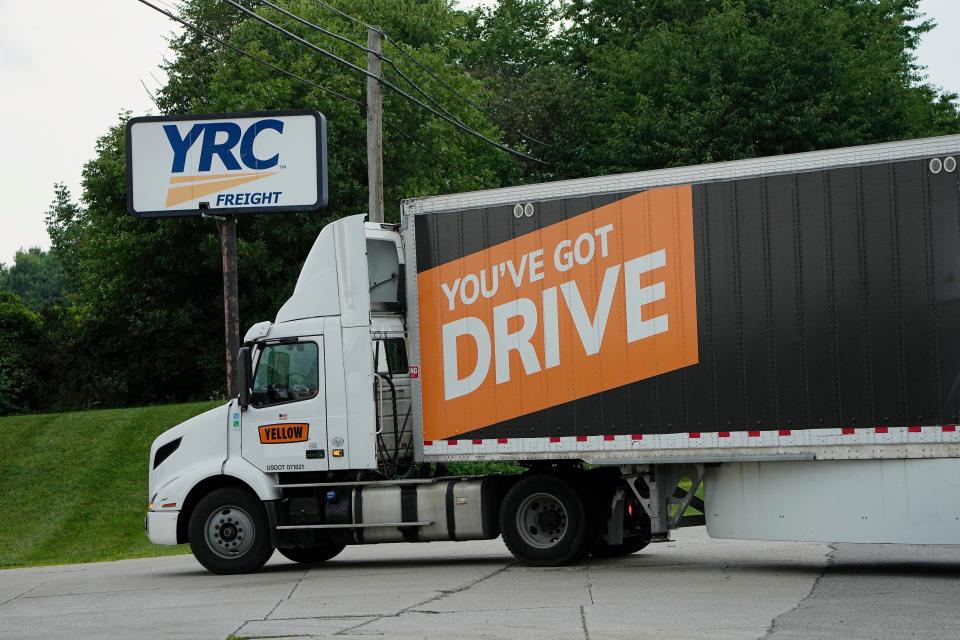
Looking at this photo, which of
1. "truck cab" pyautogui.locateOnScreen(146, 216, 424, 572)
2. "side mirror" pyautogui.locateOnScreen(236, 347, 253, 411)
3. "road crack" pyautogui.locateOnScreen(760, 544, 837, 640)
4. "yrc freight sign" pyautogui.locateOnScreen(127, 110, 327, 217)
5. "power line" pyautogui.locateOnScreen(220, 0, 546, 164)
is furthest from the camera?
"yrc freight sign" pyautogui.locateOnScreen(127, 110, 327, 217)

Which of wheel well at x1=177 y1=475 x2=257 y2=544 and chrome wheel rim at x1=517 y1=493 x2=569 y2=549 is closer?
chrome wheel rim at x1=517 y1=493 x2=569 y2=549

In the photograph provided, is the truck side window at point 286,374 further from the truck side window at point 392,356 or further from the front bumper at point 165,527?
the front bumper at point 165,527

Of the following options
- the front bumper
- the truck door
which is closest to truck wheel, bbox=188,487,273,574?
the front bumper

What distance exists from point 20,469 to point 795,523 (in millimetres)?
20689

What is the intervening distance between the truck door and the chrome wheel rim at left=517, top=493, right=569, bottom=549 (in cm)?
228

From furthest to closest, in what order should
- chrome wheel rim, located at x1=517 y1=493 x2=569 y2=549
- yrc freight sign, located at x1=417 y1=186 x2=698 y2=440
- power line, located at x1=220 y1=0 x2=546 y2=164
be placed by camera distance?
power line, located at x1=220 y1=0 x2=546 y2=164 → chrome wheel rim, located at x1=517 y1=493 x2=569 y2=549 → yrc freight sign, located at x1=417 y1=186 x2=698 y2=440

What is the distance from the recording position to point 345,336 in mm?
14250

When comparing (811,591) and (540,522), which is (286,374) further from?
(811,591)

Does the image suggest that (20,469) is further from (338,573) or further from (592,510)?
(592,510)

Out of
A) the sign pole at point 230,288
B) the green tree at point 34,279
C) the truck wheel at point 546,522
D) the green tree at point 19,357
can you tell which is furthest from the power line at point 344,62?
the green tree at point 34,279

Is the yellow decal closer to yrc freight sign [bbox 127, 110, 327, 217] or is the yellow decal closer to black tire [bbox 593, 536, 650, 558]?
black tire [bbox 593, 536, 650, 558]

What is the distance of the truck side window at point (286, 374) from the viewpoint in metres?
14.5

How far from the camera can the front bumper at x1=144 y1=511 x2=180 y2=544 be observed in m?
15.0

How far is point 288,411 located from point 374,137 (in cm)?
969
